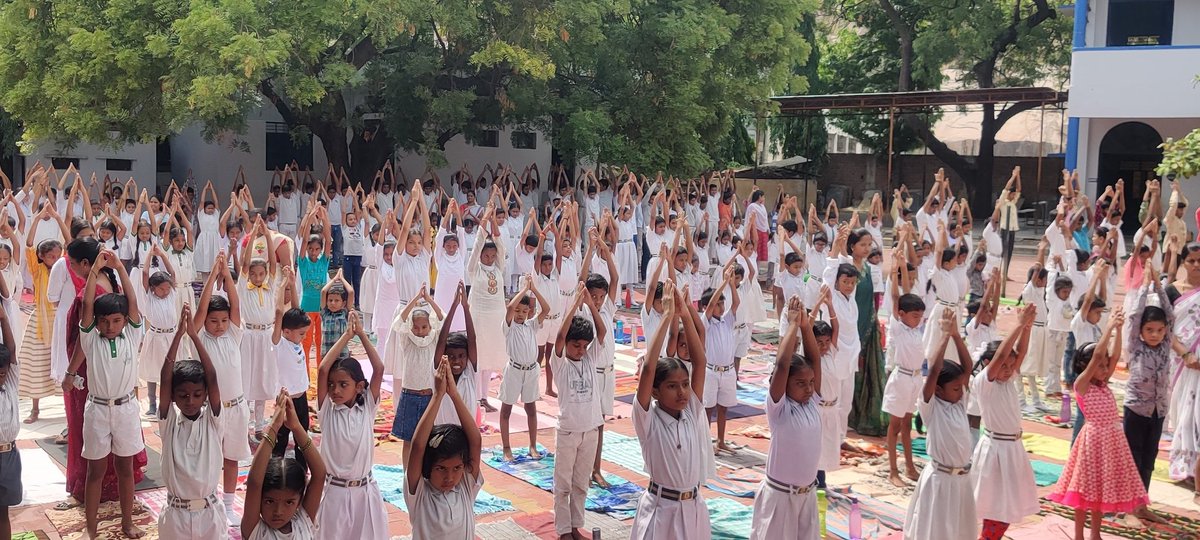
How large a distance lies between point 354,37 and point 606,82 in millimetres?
4682

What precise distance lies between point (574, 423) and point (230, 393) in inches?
87.2

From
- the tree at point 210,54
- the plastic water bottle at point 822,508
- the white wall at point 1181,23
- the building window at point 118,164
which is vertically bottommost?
the plastic water bottle at point 822,508

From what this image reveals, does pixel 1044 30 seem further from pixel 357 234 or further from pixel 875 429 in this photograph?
pixel 875 429

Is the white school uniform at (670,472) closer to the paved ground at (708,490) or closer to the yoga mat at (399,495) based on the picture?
the paved ground at (708,490)

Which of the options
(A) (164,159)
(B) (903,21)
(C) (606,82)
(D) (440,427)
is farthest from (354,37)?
(B) (903,21)

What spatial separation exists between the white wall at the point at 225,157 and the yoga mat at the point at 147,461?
1525cm

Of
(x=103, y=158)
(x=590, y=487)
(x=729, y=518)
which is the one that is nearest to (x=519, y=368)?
(x=590, y=487)

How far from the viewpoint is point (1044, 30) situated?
1150 inches

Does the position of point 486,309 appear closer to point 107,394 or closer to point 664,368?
point 107,394

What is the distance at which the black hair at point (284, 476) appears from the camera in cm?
471

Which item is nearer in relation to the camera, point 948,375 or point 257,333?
point 948,375

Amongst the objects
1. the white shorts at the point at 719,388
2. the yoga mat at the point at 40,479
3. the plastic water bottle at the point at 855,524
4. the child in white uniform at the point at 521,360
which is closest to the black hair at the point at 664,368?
the plastic water bottle at the point at 855,524

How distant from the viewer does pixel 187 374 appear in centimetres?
556

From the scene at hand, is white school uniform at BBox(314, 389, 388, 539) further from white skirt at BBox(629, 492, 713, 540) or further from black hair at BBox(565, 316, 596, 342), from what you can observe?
black hair at BBox(565, 316, 596, 342)
